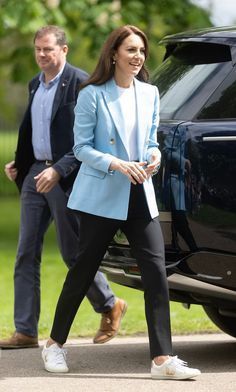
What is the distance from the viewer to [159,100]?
725 centimetres

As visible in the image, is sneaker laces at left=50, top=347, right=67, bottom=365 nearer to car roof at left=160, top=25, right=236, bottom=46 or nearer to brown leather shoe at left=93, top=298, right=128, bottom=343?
brown leather shoe at left=93, top=298, right=128, bottom=343

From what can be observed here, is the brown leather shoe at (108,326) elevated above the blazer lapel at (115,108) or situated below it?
below

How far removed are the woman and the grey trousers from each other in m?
1.01

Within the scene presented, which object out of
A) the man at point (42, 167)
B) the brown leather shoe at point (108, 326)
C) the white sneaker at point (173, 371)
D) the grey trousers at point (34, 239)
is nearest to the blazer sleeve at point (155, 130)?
the man at point (42, 167)

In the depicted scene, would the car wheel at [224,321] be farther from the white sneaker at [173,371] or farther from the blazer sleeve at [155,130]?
the blazer sleeve at [155,130]

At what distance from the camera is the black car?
6840 millimetres

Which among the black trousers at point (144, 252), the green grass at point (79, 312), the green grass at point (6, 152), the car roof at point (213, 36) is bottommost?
the green grass at point (6, 152)

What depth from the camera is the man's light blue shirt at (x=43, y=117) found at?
792 cm

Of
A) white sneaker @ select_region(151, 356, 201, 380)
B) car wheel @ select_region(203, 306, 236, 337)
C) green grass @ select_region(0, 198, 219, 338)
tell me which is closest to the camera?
white sneaker @ select_region(151, 356, 201, 380)

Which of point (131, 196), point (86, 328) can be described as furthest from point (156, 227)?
point (86, 328)

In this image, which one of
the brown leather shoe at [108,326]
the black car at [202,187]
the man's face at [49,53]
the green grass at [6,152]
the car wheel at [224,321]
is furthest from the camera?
the green grass at [6,152]

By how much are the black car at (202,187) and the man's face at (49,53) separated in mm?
1069

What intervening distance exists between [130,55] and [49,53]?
121cm

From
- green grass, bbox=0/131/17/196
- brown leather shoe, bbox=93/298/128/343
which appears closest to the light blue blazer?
brown leather shoe, bbox=93/298/128/343
